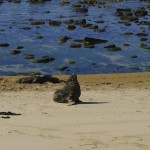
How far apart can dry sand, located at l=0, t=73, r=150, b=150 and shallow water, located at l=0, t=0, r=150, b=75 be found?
7.11 metres

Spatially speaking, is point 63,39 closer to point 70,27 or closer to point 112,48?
point 112,48

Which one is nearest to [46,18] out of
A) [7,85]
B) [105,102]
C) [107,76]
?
[107,76]

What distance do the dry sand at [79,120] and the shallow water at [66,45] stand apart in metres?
7.11

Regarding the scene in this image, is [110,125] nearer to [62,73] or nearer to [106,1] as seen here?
[62,73]

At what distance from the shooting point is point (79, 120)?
9.62 metres

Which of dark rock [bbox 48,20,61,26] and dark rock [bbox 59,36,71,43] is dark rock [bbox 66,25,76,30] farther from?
dark rock [bbox 59,36,71,43]

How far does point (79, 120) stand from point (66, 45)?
17.9 meters

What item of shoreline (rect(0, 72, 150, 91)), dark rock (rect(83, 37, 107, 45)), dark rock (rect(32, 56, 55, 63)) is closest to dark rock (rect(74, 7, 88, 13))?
dark rock (rect(83, 37, 107, 45))

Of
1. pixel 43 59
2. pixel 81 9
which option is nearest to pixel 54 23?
pixel 81 9

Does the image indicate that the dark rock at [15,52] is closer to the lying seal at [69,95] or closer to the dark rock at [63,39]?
the dark rock at [63,39]

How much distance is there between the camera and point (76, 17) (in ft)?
132

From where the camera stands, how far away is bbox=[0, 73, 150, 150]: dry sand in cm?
783

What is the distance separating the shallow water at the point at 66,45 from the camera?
22062mm

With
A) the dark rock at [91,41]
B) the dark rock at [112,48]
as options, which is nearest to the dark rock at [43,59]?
the dark rock at [112,48]
